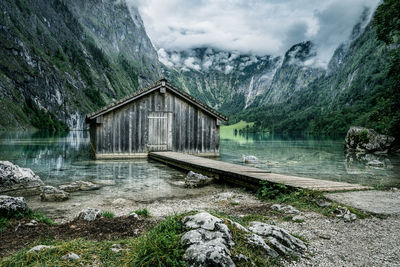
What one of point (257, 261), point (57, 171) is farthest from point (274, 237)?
point (57, 171)

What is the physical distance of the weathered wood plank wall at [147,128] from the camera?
18344mm

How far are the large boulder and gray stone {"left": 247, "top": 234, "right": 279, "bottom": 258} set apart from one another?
91.7 ft

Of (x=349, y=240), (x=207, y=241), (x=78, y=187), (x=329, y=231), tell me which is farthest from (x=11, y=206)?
(x=349, y=240)

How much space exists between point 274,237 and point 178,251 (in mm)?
1426

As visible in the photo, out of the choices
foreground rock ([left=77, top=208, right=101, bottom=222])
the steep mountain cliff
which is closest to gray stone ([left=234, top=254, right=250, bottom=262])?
foreground rock ([left=77, top=208, right=101, bottom=222])

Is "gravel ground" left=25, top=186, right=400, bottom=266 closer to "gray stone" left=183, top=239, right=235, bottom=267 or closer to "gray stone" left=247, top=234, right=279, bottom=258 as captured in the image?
"gray stone" left=247, top=234, right=279, bottom=258

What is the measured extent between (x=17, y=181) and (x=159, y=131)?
34.3 feet

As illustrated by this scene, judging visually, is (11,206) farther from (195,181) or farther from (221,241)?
(195,181)

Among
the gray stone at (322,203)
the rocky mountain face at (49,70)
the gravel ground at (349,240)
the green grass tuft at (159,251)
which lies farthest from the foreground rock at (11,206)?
the rocky mountain face at (49,70)

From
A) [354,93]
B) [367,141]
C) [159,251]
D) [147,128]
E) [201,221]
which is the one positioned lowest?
[159,251]

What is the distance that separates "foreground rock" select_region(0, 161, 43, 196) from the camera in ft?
29.5

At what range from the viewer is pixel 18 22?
96.0 metres

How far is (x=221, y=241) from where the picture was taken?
314cm

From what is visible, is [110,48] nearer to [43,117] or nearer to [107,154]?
[43,117]
